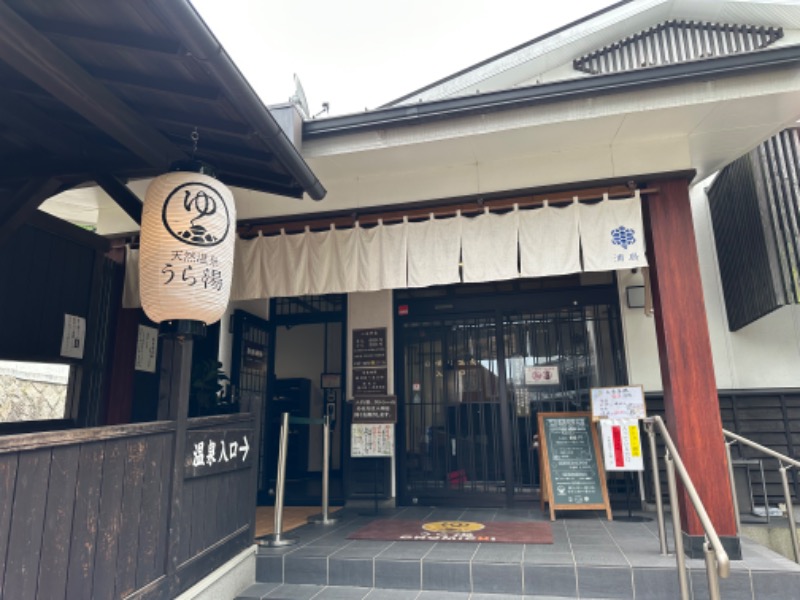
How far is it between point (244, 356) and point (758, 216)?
23.4 feet

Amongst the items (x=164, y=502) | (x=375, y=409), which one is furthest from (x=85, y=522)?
(x=375, y=409)

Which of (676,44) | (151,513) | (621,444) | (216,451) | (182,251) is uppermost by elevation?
(676,44)

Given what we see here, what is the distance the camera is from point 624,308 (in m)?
6.94

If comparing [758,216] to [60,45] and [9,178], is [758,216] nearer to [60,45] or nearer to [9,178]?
[60,45]

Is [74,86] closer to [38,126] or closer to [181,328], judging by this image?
[38,126]

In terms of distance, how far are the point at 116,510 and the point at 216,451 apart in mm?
1119

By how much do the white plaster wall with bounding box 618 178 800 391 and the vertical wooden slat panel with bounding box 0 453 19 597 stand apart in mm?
6650

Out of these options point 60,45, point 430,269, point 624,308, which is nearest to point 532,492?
point 624,308

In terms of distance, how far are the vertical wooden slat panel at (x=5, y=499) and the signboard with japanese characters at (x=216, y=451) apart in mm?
1439

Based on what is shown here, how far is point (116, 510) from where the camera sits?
310 cm

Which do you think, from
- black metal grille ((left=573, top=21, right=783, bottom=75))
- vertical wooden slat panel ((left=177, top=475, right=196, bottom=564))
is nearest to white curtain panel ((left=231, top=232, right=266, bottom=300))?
vertical wooden slat panel ((left=177, top=475, right=196, bottom=564))

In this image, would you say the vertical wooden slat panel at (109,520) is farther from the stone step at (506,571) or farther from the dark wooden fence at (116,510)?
the stone step at (506,571)

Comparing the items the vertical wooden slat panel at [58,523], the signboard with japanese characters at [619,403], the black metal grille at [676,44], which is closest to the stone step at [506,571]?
the signboard with japanese characters at [619,403]

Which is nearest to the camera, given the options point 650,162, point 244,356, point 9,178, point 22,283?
point 9,178
